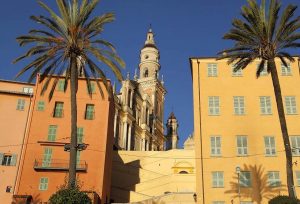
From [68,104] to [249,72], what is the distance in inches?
713

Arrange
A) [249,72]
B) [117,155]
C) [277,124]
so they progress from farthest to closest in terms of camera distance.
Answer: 1. [117,155]
2. [249,72]
3. [277,124]

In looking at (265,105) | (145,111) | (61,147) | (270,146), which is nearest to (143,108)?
(145,111)

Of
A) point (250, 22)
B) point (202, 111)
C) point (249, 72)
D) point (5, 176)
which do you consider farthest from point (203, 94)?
point (5, 176)

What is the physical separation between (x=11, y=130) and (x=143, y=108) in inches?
1831

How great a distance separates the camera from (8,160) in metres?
40.2

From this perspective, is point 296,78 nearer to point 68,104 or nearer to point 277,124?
point 277,124

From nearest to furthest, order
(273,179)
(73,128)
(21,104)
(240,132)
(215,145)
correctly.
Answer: (73,128), (273,179), (215,145), (240,132), (21,104)

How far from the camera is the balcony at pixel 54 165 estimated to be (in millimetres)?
39281

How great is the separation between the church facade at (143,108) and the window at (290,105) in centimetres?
3608

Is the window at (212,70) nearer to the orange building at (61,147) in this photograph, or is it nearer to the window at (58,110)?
the orange building at (61,147)

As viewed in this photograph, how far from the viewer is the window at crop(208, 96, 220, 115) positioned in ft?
124

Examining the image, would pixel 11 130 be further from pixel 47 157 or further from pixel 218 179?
pixel 218 179

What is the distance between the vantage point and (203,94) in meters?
38.7

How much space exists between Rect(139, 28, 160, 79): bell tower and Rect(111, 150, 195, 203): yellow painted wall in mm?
39490
